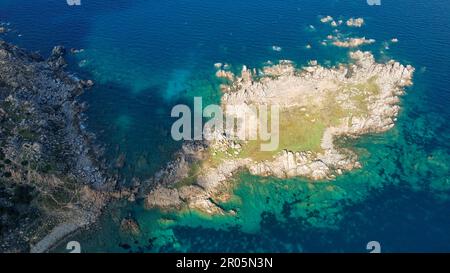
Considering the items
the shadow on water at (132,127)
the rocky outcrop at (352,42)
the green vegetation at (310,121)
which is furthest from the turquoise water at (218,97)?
the green vegetation at (310,121)

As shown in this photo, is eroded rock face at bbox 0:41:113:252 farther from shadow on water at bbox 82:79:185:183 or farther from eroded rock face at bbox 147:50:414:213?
eroded rock face at bbox 147:50:414:213

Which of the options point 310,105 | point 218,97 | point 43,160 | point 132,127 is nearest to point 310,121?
point 310,105

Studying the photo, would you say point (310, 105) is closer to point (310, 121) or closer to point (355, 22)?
point (310, 121)

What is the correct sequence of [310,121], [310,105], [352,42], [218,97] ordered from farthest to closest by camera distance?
[352,42] → [218,97] → [310,105] → [310,121]

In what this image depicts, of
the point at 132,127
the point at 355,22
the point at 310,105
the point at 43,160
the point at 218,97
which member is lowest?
the point at 43,160

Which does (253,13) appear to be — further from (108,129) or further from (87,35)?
(108,129)

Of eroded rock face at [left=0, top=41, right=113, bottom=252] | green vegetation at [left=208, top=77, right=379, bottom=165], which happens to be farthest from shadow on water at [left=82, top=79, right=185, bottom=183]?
green vegetation at [left=208, top=77, right=379, bottom=165]
